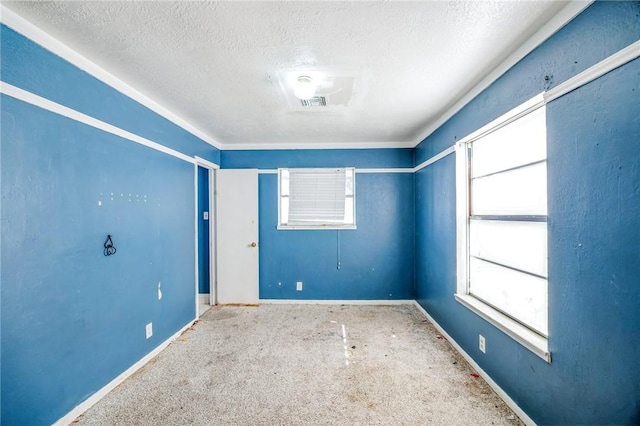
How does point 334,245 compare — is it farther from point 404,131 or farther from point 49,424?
point 49,424

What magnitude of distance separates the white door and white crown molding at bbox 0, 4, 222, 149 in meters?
1.36

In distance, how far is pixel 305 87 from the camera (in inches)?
82.4

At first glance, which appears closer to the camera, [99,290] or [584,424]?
[584,424]

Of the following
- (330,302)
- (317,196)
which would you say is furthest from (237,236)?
(330,302)

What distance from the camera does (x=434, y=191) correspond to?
10.4ft

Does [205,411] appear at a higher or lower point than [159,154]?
lower

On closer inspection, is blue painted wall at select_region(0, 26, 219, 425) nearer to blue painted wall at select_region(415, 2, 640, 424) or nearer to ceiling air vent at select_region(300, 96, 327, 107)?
ceiling air vent at select_region(300, 96, 327, 107)

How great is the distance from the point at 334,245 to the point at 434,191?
166 cm

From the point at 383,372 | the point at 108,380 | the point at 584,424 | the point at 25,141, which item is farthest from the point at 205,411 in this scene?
the point at 584,424

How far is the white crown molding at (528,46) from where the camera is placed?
1.30 metres

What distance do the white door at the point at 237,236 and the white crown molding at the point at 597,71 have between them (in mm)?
3447

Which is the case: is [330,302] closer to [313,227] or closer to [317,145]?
[313,227]

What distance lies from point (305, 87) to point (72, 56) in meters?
1.59

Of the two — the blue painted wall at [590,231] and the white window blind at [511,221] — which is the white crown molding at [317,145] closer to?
the white window blind at [511,221]
